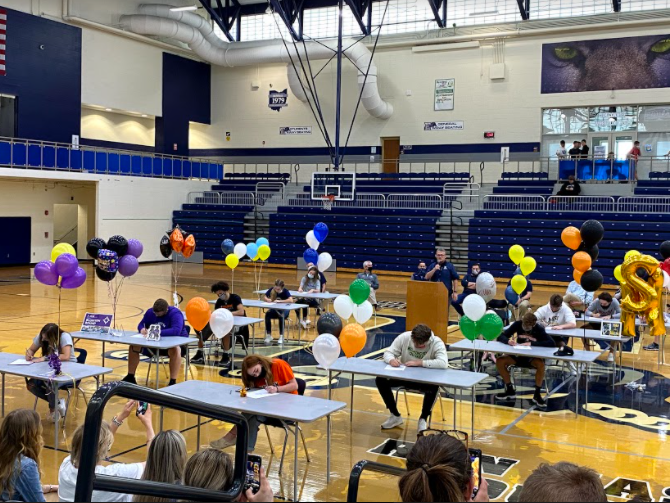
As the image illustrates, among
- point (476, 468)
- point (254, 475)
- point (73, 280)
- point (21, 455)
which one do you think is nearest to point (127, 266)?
point (73, 280)

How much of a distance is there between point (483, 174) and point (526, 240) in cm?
605

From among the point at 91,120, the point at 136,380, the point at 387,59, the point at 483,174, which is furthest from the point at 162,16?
the point at 136,380

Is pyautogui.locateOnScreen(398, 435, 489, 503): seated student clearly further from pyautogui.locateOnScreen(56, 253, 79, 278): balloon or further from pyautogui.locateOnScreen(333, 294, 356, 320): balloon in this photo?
pyautogui.locateOnScreen(56, 253, 79, 278): balloon

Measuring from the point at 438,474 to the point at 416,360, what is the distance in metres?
5.99

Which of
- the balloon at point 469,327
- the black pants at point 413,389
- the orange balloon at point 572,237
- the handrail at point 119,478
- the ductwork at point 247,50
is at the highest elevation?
the ductwork at point 247,50

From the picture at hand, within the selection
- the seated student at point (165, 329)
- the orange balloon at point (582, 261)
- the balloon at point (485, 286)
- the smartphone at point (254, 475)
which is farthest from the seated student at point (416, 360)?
the balloon at point (485, 286)

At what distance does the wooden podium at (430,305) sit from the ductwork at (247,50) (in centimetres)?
→ 1835

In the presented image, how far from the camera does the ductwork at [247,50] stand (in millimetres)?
30344

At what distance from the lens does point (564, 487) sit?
224 centimetres

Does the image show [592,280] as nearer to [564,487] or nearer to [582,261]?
[582,261]

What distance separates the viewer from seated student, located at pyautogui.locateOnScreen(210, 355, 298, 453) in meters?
7.00

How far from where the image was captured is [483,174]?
29.8 m

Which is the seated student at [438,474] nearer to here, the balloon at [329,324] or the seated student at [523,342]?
the balloon at [329,324]

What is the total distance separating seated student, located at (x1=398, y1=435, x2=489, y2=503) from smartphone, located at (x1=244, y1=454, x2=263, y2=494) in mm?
900
